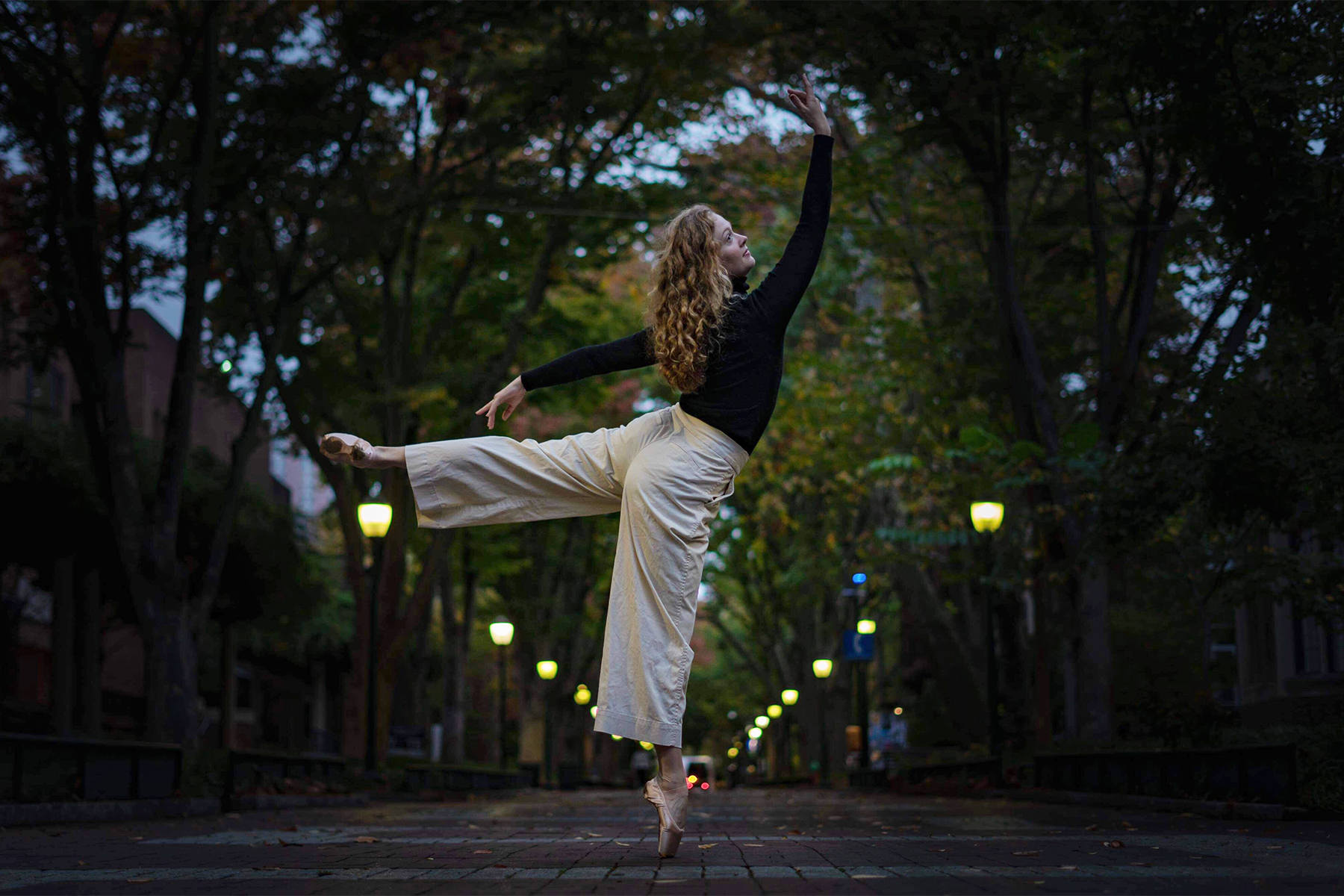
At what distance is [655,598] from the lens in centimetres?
540

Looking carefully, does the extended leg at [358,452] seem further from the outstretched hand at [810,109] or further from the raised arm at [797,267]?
the outstretched hand at [810,109]

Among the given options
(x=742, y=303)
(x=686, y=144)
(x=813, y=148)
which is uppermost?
(x=686, y=144)

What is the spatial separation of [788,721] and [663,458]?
1574 inches

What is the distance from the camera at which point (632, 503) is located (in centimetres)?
546

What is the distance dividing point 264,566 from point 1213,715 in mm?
21124

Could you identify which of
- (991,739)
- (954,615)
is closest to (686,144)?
(991,739)

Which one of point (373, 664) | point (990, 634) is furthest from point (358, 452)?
point (373, 664)

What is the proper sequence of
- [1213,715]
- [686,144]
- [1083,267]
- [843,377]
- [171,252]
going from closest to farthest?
Answer: [1213,715] < [171,252] < [1083,267] < [686,144] < [843,377]

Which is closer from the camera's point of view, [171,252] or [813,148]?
[813,148]

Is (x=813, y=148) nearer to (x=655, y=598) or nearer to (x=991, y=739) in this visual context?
(x=655, y=598)

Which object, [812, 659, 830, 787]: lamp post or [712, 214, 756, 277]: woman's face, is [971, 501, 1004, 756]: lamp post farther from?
[812, 659, 830, 787]: lamp post

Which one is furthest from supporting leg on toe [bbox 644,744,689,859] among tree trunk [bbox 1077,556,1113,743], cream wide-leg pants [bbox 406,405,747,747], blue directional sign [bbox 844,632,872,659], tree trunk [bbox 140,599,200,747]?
blue directional sign [bbox 844,632,872,659]

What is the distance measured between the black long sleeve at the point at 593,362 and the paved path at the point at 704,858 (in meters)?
1.83

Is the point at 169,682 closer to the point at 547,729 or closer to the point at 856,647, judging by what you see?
the point at 856,647
